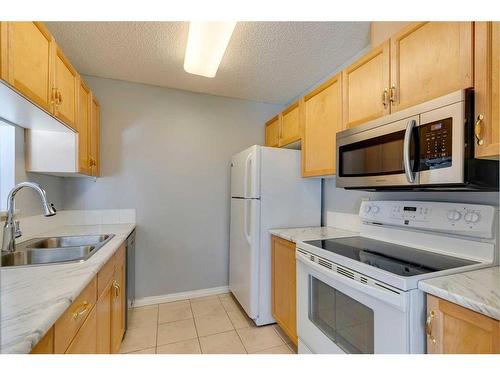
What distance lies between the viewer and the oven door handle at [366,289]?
3.06ft

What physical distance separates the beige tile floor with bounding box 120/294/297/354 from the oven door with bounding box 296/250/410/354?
433mm

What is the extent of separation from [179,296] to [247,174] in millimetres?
1578

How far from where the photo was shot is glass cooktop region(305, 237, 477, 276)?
3.49 feet

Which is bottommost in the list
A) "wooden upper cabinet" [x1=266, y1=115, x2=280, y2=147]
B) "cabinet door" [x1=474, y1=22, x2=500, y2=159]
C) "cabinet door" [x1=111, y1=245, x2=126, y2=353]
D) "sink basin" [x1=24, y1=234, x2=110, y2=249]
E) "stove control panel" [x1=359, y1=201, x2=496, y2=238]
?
"cabinet door" [x1=111, y1=245, x2=126, y2=353]

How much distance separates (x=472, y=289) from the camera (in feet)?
2.75

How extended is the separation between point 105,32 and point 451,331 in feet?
8.26

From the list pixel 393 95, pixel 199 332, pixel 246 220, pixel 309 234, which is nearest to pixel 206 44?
pixel 393 95

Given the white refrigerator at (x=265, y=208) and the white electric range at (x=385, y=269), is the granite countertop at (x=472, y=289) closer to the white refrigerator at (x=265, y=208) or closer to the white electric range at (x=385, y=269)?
the white electric range at (x=385, y=269)

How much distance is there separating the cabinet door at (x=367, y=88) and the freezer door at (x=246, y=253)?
101 centimetres

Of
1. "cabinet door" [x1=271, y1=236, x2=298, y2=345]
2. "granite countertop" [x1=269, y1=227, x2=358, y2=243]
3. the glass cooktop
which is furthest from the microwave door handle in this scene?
"cabinet door" [x1=271, y1=236, x2=298, y2=345]

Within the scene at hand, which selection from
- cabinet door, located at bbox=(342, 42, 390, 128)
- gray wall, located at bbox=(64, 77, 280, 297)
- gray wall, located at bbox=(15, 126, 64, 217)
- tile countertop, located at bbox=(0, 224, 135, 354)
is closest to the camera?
tile countertop, located at bbox=(0, 224, 135, 354)

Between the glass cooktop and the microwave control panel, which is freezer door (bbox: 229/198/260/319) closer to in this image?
the glass cooktop

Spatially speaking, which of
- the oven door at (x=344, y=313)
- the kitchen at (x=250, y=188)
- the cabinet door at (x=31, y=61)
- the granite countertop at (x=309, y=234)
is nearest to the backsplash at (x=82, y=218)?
the kitchen at (x=250, y=188)

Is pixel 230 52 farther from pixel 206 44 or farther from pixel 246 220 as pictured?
pixel 246 220
